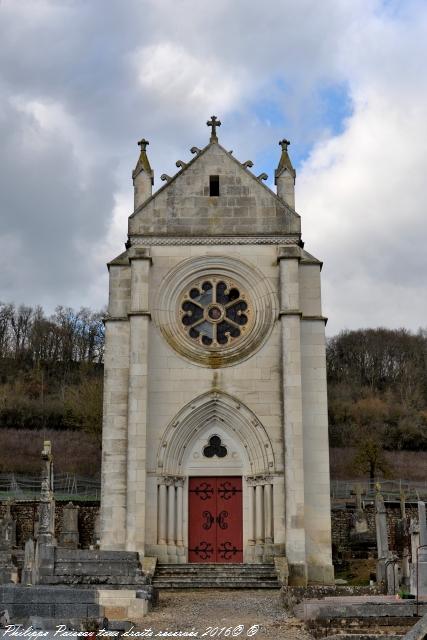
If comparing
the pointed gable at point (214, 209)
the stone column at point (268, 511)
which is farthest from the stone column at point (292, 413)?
the pointed gable at point (214, 209)

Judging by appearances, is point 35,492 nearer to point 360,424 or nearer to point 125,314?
point 125,314

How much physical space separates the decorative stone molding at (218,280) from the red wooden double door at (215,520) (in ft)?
10.0

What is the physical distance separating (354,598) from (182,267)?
35.1 ft

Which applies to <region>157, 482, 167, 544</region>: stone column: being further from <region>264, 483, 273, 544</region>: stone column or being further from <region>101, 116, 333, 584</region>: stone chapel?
<region>264, 483, 273, 544</region>: stone column

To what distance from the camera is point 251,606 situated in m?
15.9

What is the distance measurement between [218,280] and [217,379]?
2725 mm

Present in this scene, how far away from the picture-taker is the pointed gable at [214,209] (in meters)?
23.0

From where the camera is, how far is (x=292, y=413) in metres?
21.1

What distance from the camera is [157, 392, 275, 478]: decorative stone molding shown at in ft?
70.6

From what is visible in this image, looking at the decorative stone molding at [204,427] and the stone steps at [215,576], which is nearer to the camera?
the stone steps at [215,576]

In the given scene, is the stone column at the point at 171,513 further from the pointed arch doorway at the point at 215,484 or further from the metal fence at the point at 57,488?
the metal fence at the point at 57,488

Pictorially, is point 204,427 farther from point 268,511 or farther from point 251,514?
point 268,511

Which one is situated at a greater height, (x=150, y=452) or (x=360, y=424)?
(x=360, y=424)

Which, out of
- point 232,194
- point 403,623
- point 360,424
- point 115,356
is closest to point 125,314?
point 115,356
